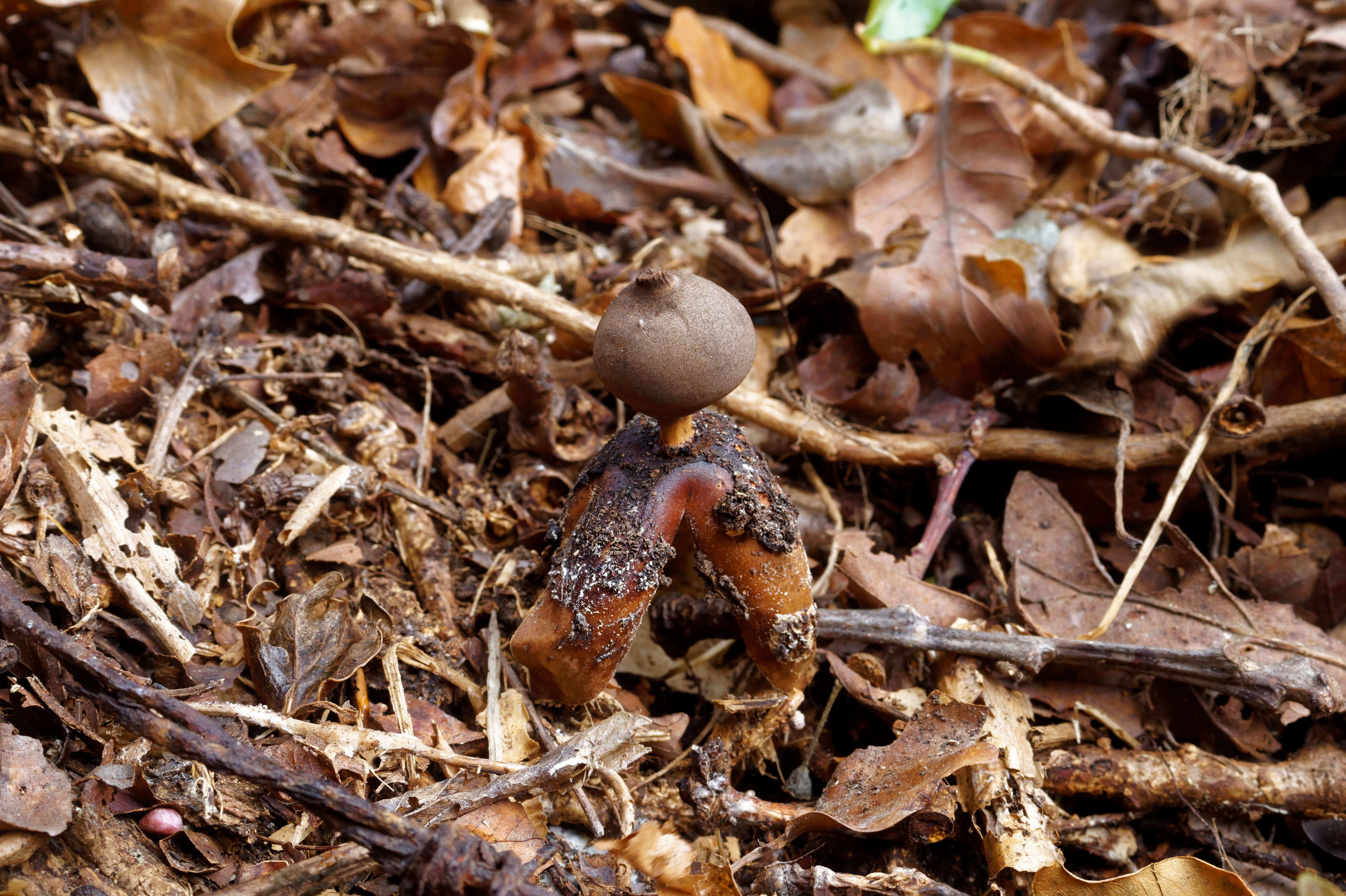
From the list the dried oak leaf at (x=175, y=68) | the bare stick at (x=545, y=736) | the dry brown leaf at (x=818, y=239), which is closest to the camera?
the bare stick at (x=545, y=736)

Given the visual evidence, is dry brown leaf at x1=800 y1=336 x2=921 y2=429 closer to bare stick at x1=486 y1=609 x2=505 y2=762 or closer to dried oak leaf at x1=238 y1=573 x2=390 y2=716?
bare stick at x1=486 y1=609 x2=505 y2=762

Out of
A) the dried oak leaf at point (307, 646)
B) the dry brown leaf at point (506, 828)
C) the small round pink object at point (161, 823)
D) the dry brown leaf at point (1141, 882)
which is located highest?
the dried oak leaf at point (307, 646)

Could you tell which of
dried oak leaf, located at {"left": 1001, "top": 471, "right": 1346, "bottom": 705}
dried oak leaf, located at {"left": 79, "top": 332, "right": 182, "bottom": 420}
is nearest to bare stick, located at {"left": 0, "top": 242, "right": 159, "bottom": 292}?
dried oak leaf, located at {"left": 79, "top": 332, "right": 182, "bottom": 420}

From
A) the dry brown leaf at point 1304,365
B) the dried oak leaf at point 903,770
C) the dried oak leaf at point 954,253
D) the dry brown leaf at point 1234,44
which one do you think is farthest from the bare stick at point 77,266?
the dry brown leaf at point 1234,44

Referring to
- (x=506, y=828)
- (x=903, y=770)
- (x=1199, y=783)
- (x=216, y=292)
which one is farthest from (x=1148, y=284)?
(x=216, y=292)

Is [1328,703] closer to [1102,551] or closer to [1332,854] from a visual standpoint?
[1332,854]

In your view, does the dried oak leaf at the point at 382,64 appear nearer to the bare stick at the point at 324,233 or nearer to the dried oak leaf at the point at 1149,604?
the bare stick at the point at 324,233

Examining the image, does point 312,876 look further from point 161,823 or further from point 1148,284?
point 1148,284
